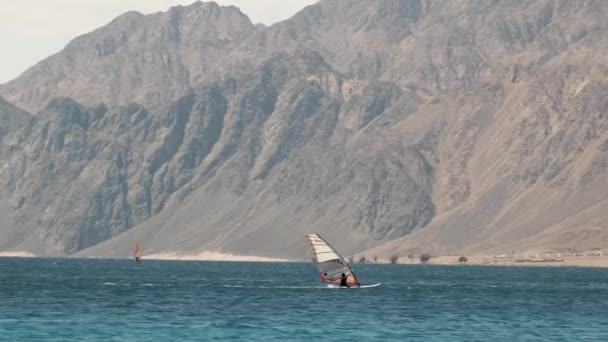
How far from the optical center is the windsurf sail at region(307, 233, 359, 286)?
15950 cm

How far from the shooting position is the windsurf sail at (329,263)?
159500mm

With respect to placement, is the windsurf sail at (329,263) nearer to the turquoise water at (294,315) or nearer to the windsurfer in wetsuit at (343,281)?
the windsurfer in wetsuit at (343,281)

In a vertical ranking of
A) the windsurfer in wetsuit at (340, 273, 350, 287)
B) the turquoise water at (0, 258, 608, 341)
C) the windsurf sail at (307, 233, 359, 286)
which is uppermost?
the windsurf sail at (307, 233, 359, 286)

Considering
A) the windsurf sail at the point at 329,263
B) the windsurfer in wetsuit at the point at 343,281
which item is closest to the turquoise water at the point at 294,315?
the windsurfer in wetsuit at the point at 343,281

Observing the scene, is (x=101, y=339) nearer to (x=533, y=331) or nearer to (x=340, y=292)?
(x=533, y=331)

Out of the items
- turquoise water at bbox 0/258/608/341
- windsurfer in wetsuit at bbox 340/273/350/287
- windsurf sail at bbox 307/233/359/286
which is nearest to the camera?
turquoise water at bbox 0/258/608/341

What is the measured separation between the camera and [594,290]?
634 feet

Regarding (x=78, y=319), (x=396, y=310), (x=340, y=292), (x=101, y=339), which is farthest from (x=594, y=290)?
(x=101, y=339)

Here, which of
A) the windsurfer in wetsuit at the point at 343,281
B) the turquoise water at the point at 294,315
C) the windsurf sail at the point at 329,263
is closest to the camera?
the turquoise water at the point at 294,315

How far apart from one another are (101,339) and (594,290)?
114 m

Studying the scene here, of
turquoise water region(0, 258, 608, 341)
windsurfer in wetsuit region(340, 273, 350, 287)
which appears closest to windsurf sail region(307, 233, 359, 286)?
windsurfer in wetsuit region(340, 273, 350, 287)

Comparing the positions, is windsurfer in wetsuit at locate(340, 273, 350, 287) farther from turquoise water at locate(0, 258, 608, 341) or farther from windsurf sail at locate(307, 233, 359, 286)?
turquoise water at locate(0, 258, 608, 341)

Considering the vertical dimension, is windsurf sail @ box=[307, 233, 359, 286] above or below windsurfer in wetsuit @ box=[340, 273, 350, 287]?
above

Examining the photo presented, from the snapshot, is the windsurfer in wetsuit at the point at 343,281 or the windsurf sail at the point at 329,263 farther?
the windsurfer in wetsuit at the point at 343,281
